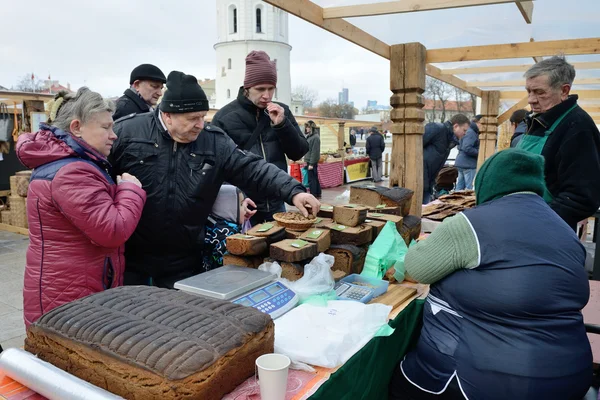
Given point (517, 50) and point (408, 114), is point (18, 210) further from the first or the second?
point (517, 50)

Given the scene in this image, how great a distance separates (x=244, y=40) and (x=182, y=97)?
39621 mm

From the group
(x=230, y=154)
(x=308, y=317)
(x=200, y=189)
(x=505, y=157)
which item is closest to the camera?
(x=308, y=317)

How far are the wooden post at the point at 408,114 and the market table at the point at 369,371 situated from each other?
61.0 inches

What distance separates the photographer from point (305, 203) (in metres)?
2.27

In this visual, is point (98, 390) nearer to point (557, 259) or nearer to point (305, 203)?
point (305, 203)

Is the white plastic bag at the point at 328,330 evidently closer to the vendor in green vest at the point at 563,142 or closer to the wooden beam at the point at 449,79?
Result: the vendor in green vest at the point at 563,142

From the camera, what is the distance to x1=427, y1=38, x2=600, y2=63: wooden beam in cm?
411

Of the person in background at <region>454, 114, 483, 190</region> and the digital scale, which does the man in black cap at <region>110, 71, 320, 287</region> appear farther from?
the person in background at <region>454, 114, 483, 190</region>

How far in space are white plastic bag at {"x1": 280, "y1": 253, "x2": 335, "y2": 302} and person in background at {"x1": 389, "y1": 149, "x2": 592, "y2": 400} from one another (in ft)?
1.30

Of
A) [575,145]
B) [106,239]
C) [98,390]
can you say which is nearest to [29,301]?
[106,239]

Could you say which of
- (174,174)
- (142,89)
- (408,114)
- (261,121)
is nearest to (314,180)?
(408,114)

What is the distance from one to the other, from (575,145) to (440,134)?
313 cm

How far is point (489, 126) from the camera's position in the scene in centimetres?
762

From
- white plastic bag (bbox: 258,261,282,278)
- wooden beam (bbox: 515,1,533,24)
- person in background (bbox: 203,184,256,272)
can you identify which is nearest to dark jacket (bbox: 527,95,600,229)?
wooden beam (bbox: 515,1,533,24)
